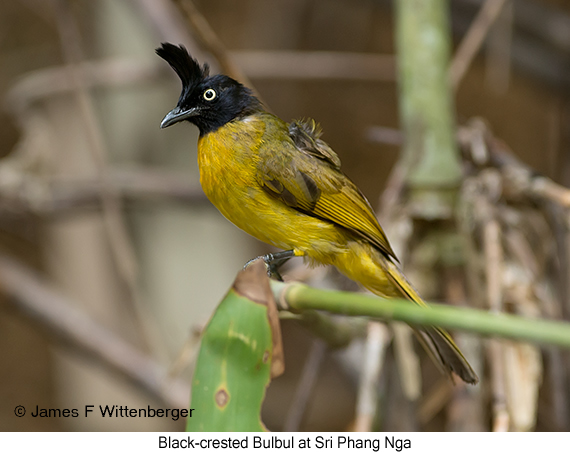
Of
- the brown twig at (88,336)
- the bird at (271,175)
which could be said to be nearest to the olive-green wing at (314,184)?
the bird at (271,175)

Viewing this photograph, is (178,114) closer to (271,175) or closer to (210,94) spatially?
(210,94)

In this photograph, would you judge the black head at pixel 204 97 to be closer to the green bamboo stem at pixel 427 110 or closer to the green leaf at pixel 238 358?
the green leaf at pixel 238 358

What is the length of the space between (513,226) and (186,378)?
2.12 m

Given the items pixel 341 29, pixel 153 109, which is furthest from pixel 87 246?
pixel 341 29

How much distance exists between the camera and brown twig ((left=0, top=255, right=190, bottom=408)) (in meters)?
2.25

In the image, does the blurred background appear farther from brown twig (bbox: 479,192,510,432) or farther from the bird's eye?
the bird's eye

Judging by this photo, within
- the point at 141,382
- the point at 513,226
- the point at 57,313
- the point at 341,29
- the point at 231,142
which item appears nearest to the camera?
the point at 231,142

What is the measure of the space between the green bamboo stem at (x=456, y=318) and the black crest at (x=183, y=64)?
44cm

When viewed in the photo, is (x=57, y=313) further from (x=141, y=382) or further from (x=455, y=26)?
(x=455, y=26)

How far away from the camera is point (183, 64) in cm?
86

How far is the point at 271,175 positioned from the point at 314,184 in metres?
0.08

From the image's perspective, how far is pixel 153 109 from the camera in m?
3.53

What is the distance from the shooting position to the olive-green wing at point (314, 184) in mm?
898

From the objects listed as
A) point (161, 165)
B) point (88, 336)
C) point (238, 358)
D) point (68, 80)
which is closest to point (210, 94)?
point (238, 358)
